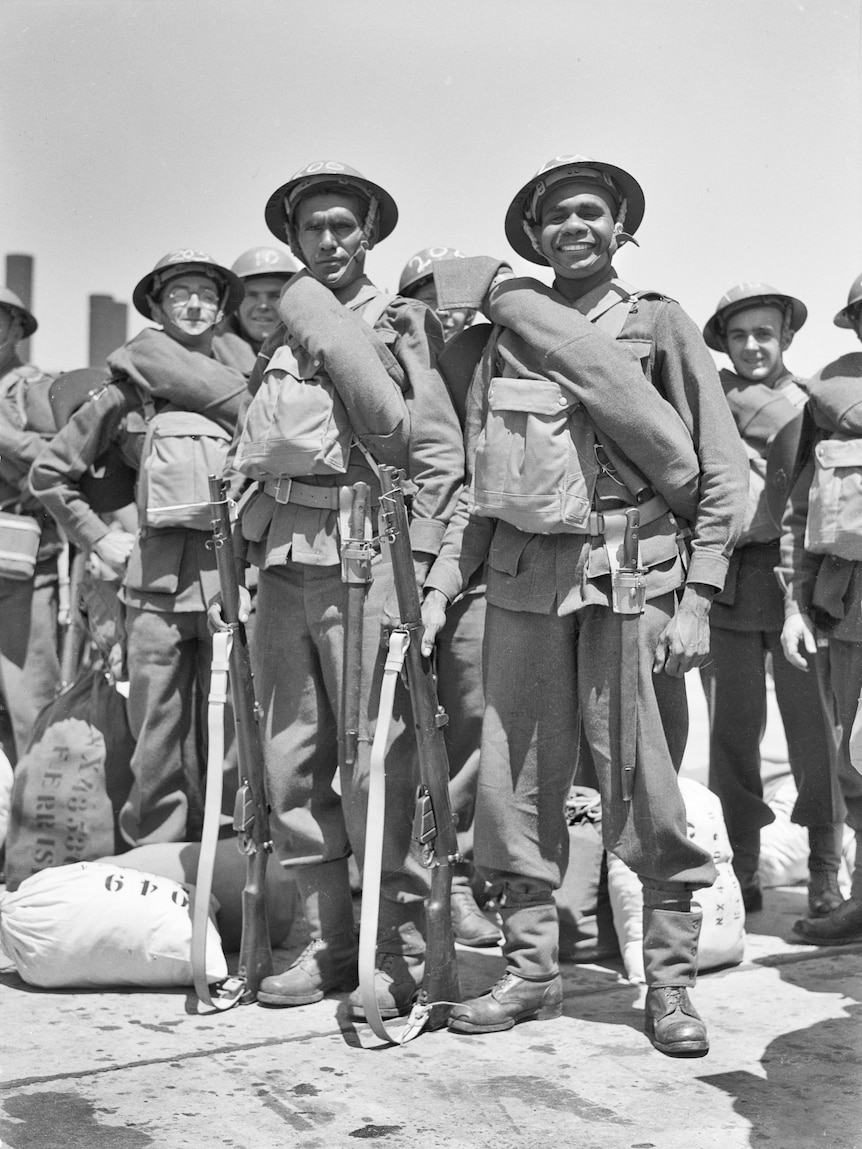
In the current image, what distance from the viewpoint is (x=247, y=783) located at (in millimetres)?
3994

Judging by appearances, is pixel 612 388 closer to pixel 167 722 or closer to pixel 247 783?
pixel 247 783

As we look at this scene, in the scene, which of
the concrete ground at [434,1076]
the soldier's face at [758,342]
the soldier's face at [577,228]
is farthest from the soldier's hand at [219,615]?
the soldier's face at [758,342]

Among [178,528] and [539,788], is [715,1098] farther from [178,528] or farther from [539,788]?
[178,528]

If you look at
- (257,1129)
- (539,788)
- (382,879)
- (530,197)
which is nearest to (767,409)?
(530,197)

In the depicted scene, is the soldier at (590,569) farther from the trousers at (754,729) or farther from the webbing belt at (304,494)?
the trousers at (754,729)

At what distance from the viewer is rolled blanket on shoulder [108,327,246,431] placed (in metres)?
4.66

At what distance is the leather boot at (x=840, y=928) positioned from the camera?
14.7 feet

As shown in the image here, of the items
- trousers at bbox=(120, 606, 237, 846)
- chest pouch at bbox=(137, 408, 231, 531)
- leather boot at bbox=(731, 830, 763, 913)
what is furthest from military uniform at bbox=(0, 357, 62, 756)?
leather boot at bbox=(731, 830, 763, 913)

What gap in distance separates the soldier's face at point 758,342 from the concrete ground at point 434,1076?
85.9 inches

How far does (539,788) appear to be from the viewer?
12.2 ft

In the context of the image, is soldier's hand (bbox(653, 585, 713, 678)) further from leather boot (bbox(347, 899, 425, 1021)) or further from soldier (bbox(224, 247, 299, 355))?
soldier (bbox(224, 247, 299, 355))

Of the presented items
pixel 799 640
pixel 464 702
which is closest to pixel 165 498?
pixel 464 702

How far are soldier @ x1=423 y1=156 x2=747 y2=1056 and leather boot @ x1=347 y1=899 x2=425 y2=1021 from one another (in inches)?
7.7

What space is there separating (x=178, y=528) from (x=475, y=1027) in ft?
6.54
